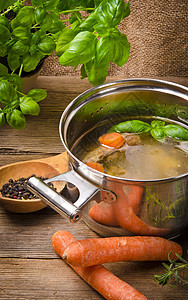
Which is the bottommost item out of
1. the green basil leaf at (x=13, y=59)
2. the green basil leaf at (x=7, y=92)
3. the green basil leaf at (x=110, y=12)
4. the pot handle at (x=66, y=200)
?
the pot handle at (x=66, y=200)

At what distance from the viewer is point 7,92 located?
0.87 meters

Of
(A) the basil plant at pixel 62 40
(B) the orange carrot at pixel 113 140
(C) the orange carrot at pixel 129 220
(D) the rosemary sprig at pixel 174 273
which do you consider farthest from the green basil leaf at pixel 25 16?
(D) the rosemary sprig at pixel 174 273

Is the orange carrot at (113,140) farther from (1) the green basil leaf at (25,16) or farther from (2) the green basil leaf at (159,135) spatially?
(1) the green basil leaf at (25,16)

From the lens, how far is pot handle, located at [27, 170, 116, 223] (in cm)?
68

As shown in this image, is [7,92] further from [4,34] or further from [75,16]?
[75,16]

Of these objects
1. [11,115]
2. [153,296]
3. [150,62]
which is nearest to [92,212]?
[153,296]

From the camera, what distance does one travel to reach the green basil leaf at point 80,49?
779 millimetres

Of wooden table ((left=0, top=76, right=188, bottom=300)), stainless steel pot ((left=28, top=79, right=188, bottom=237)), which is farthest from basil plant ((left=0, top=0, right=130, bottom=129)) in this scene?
wooden table ((left=0, top=76, right=188, bottom=300))

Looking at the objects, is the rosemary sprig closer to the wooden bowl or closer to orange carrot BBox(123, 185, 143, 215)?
orange carrot BBox(123, 185, 143, 215)

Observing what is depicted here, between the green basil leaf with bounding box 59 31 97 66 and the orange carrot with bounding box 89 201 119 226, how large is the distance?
0.30 metres

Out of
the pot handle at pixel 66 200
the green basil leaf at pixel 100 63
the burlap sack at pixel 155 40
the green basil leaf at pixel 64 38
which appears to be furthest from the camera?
the burlap sack at pixel 155 40

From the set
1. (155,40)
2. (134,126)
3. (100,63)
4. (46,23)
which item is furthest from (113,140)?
(155,40)

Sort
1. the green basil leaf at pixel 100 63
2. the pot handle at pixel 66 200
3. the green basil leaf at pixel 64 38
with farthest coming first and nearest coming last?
the green basil leaf at pixel 64 38 → the green basil leaf at pixel 100 63 → the pot handle at pixel 66 200

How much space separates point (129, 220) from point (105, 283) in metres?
0.13
